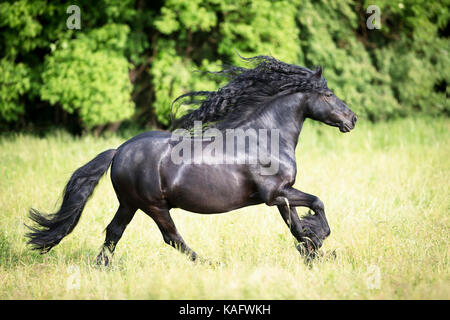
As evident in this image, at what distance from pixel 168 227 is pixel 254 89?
1.56 meters

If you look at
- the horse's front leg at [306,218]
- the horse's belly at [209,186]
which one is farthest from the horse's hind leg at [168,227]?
the horse's front leg at [306,218]

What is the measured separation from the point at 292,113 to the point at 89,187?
2074 mm

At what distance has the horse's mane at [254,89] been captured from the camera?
4.72 metres

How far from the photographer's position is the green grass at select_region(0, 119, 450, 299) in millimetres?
3969

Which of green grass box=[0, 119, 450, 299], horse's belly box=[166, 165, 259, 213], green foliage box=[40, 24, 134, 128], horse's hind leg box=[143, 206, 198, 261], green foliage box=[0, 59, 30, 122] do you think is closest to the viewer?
green grass box=[0, 119, 450, 299]

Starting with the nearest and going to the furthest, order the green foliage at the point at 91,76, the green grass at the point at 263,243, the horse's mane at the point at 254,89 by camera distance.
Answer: the green grass at the point at 263,243 < the horse's mane at the point at 254,89 < the green foliage at the point at 91,76

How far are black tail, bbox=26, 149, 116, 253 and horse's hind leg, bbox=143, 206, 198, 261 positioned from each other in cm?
61

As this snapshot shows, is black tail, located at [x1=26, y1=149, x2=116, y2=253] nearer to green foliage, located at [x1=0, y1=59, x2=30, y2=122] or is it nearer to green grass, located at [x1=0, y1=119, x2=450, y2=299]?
green grass, located at [x1=0, y1=119, x2=450, y2=299]

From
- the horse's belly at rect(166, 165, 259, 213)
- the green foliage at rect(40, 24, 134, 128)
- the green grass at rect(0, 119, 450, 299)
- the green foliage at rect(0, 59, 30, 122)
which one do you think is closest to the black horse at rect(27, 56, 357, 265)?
the horse's belly at rect(166, 165, 259, 213)

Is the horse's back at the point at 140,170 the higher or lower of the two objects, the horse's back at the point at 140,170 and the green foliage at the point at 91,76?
the lower

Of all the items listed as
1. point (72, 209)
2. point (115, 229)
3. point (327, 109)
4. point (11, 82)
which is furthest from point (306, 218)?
point (11, 82)

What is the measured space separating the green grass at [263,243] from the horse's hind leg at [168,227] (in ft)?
0.40

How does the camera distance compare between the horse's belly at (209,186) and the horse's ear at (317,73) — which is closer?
the horse's belly at (209,186)

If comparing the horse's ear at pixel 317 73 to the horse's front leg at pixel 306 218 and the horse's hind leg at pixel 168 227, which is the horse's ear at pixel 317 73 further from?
the horse's hind leg at pixel 168 227
